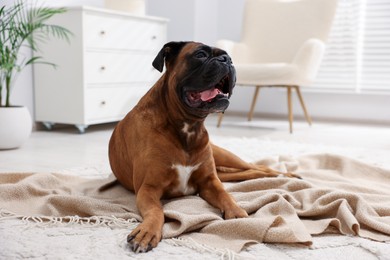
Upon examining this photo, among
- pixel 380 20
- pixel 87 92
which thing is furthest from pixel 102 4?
pixel 380 20

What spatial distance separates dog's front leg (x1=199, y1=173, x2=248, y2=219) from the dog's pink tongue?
0.35m

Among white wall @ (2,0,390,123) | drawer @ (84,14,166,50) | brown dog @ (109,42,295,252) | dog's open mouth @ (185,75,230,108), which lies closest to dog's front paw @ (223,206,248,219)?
brown dog @ (109,42,295,252)

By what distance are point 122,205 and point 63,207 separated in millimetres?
211

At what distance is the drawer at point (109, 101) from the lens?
4.16m

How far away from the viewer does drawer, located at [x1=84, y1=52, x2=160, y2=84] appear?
13.6 feet

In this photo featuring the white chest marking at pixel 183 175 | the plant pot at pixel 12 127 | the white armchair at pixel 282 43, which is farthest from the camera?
the white armchair at pixel 282 43

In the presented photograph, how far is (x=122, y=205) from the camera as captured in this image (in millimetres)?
1779

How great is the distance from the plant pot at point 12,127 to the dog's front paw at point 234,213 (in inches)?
83.0

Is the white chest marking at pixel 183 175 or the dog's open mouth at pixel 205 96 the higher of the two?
the dog's open mouth at pixel 205 96

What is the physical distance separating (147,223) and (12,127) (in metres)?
2.12

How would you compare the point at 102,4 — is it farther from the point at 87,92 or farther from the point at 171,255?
the point at 171,255

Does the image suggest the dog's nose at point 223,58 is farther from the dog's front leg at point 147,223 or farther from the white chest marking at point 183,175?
the dog's front leg at point 147,223

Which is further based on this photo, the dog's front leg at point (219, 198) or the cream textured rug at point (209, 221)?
the dog's front leg at point (219, 198)

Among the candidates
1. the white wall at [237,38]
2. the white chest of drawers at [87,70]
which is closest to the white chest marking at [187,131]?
the white chest of drawers at [87,70]
